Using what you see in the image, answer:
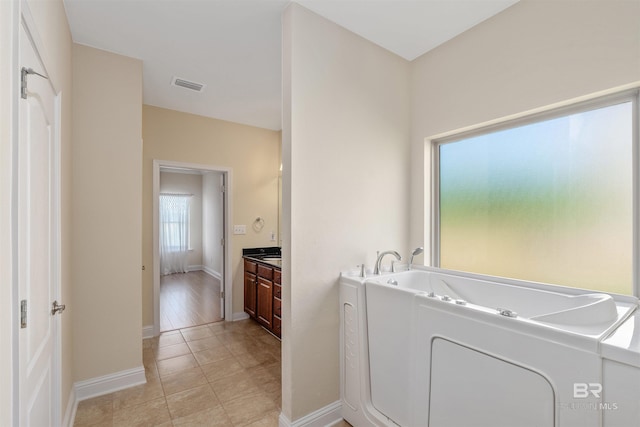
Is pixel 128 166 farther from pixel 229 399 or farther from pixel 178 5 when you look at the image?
pixel 229 399

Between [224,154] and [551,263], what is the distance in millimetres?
3701

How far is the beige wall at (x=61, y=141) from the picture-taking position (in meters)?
0.79

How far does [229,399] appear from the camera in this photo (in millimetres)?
2197

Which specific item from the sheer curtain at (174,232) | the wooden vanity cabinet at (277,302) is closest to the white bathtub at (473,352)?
the wooden vanity cabinet at (277,302)

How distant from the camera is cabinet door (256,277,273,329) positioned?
336 centimetres

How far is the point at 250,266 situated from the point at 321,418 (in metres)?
2.22

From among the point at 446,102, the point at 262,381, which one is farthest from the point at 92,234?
the point at 446,102

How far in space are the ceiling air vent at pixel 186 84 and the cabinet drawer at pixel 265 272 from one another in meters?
2.11

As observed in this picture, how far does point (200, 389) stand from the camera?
7.63ft

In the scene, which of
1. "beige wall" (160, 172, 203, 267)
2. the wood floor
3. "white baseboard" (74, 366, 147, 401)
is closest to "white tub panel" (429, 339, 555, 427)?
"white baseboard" (74, 366, 147, 401)

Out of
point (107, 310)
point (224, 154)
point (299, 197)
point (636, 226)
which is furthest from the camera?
point (224, 154)

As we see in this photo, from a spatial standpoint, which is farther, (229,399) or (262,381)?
(262,381)

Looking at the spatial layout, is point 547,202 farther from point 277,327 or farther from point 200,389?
point 200,389

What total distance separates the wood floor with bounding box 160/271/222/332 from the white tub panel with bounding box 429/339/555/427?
326 centimetres
